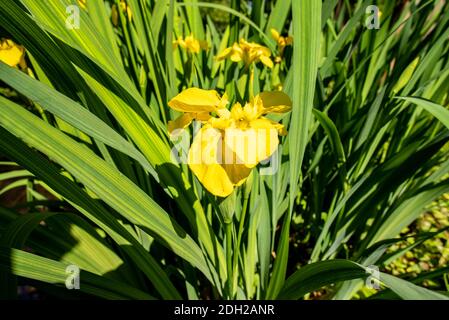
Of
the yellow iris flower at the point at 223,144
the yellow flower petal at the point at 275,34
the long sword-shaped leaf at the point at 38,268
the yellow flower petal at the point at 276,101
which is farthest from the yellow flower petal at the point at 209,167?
the yellow flower petal at the point at 275,34

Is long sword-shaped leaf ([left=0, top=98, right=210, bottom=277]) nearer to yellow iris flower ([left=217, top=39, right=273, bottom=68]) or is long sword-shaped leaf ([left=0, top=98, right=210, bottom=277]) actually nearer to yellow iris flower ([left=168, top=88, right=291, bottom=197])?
yellow iris flower ([left=168, top=88, right=291, bottom=197])

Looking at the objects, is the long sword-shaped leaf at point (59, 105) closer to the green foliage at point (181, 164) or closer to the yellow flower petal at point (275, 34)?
the green foliage at point (181, 164)

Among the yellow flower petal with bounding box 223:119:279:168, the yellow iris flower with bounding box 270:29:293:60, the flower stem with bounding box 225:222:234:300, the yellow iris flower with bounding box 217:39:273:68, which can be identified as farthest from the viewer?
the yellow iris flower with bounding box 270:29:293:60

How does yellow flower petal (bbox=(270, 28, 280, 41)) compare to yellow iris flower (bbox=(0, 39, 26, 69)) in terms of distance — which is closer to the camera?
yellow iris flower (bbox=(0, 39, 26, 69))

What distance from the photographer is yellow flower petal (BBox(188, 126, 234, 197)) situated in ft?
1.13

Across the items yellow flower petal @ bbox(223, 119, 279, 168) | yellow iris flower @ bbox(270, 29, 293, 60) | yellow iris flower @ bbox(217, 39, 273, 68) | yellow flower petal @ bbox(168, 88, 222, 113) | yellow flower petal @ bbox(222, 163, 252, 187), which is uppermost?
yellow iris flower @ bbox(270, 29, 293, 60)

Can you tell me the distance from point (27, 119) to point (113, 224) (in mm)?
Result: 203

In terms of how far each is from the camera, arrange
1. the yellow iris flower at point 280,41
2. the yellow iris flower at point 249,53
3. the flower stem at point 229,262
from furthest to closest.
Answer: the yellow iris flower at point 280,41, the yellow iris flower at point 249,53, the flower stem at point 229,262

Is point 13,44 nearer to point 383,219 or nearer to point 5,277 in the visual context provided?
point 5,277

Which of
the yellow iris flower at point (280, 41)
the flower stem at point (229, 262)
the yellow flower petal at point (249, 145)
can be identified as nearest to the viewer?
the yellow flower petal at point (249, 145)

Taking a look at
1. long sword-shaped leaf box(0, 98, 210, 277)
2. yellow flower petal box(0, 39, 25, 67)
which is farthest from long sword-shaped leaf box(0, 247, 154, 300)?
yellow flower petal box(0, 39, 25, 67)

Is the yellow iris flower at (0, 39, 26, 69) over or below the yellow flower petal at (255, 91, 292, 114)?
over

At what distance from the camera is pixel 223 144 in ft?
1.21

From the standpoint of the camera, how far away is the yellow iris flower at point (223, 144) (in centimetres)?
34
